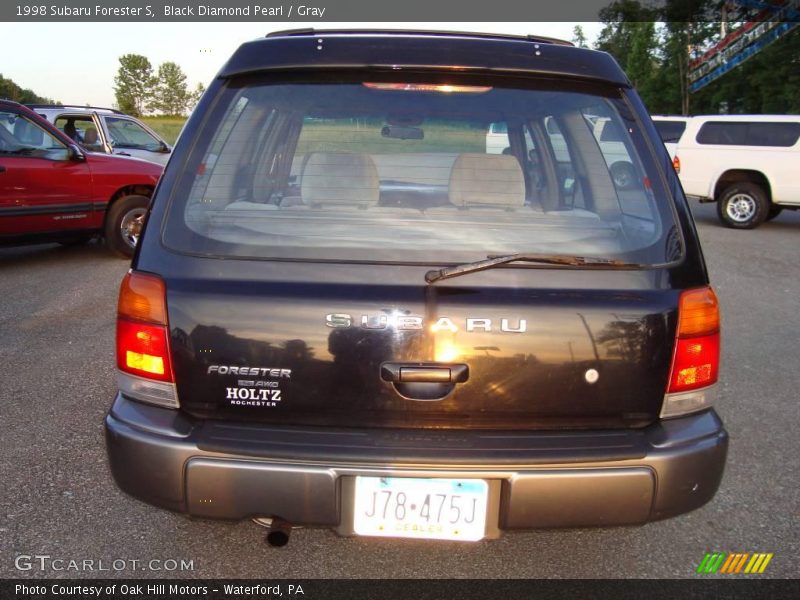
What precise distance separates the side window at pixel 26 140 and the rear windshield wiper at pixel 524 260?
6.79m

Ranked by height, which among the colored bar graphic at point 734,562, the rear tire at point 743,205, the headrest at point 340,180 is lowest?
the colored bar graphic at point 734,562

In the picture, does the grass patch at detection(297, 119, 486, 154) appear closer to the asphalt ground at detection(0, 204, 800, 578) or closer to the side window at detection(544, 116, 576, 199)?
the side window at detection(544, 116, 576, 199)

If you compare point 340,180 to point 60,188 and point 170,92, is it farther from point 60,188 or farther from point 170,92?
point 170,92

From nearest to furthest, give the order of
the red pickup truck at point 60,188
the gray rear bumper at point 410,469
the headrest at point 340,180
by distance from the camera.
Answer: the gray rear bumper at point 410,469, the headrest at point 340,180, the red pickup truck at point 60,188

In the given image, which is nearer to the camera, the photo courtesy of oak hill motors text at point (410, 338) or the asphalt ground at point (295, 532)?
the photo courtesy of oak hill motors text at point (410, 338)

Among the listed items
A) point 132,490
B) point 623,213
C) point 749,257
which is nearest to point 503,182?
point 623,213

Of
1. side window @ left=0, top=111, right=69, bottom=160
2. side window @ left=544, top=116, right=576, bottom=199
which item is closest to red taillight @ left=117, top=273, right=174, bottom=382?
side window @ left=544, top=116, right=576, bottom=199

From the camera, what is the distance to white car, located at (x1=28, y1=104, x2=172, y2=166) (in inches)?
440

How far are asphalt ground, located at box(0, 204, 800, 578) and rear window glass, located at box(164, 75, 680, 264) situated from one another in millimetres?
884

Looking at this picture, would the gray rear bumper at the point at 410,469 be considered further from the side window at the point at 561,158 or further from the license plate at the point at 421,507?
the side window at the point at 561,158

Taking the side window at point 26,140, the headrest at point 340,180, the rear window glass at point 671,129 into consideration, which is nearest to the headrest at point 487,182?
the headrest at point 340,180

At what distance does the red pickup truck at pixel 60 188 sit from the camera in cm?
710

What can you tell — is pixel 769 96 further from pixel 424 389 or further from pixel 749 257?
pixel 424 389
